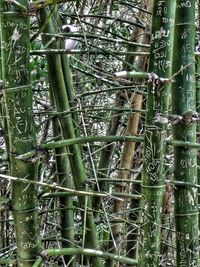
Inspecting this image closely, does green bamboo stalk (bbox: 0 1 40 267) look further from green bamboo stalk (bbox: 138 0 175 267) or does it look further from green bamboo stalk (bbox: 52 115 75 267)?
green bamboo stalk (bbox: 52 115 75 267)

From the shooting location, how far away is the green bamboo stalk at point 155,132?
99cm

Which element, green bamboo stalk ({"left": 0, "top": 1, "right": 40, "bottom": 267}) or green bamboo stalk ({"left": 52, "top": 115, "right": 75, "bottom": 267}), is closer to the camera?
green bamboo stalk ({"left": 0, "top": 1, "right": 40, "bottom": 267})

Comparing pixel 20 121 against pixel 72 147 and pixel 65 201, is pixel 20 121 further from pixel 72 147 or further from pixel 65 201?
pixel 65 201

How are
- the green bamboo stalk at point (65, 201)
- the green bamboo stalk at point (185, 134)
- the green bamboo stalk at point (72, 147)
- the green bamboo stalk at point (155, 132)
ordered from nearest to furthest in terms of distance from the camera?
the green bamboo stalk at point (155, 132)
the green bamboo stalk at point (185, 134)
the green bamboo stalk at point (72, 147)
the green bamboo stalk at point (65, 201)

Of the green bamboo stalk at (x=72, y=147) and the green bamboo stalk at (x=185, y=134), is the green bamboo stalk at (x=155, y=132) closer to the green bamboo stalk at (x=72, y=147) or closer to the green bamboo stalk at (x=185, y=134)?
the green bamboo stalk at (x=185, y=134)

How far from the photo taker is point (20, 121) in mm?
1059

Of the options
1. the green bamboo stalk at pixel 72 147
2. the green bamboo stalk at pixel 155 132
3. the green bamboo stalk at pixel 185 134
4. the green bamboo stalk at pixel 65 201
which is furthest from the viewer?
the green bamboo stalk at pixel 65 201

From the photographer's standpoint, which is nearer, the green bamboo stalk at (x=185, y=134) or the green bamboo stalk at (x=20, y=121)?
the green bamboo stalk at (x=20, y=121)

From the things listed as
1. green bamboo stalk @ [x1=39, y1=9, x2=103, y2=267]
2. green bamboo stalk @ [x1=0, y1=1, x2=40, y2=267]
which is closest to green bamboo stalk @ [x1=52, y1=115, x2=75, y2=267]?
green bamboo stalk @ [x1=39, y1=9, x2=103, y2=267]

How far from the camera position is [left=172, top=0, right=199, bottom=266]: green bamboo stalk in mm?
1128

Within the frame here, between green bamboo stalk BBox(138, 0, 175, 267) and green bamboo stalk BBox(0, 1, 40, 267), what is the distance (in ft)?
0.89

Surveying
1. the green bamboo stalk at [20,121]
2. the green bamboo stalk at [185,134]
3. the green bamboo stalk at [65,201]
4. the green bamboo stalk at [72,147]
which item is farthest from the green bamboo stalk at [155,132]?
the green bamboo stalk at [65,201]

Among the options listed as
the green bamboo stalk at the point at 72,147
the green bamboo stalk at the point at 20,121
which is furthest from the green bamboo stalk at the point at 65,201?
the green bamboo stalk at the point at 20,121

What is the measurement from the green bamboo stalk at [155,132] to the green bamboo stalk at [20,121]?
272mm
